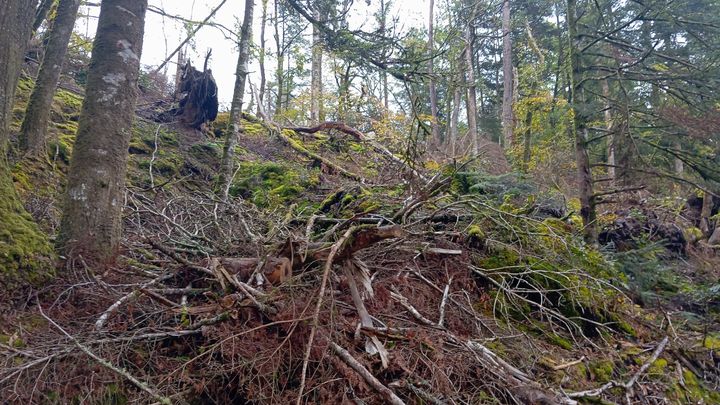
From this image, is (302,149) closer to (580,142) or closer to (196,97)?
(196,97)

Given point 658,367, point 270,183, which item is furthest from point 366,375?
point 270,183

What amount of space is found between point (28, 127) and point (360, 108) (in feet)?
28.5

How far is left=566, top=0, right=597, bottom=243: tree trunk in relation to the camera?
6230 mm

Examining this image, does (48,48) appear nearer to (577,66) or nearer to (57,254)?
(57,254)

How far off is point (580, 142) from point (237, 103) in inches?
226

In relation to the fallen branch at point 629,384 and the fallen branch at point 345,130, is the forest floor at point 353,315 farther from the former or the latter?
the fallen branch at point 345,130

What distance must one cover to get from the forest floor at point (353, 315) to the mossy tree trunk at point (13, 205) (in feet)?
0.54

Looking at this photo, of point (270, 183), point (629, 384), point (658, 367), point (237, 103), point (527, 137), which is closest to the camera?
point (629, 384)

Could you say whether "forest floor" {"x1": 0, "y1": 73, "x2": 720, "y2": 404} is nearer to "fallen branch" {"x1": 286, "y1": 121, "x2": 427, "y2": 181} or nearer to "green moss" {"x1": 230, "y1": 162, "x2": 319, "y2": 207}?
"green moss" {"x1": 230, "y1": 162, "x2": 319, "y2": 207}

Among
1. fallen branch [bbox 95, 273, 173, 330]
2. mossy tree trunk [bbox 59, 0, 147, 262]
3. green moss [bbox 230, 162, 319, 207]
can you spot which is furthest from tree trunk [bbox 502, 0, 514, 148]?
fallen branch [bbox 95, 273, 173, 330]

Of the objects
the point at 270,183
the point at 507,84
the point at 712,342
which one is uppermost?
the point at 507,84

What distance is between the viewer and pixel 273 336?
7.99 ft

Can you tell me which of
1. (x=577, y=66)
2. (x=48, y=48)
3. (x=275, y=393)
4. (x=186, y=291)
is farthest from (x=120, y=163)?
(x=577, y=66)

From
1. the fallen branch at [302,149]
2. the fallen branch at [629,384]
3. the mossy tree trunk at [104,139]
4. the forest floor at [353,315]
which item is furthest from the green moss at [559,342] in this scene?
the fallen branch at [302,149]
